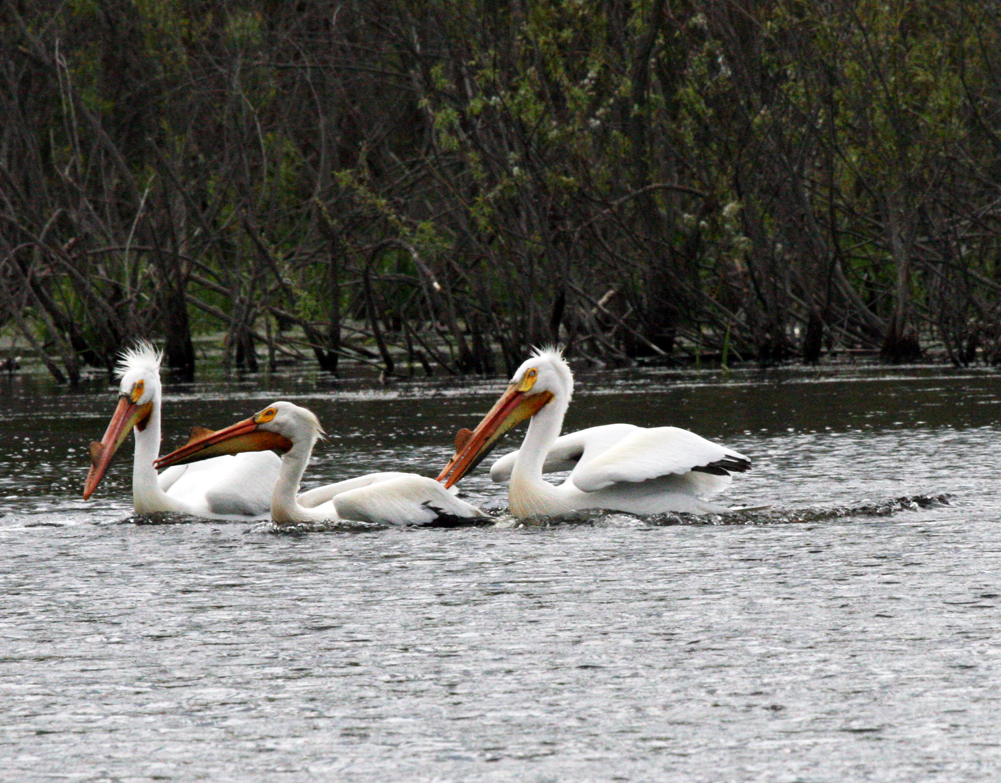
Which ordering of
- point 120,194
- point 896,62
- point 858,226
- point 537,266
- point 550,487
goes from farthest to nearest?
point 120,194
point 858,226
point 537,266
point 896,62
point 550,487

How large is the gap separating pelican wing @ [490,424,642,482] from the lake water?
20cm

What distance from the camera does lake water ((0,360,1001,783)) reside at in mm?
3770

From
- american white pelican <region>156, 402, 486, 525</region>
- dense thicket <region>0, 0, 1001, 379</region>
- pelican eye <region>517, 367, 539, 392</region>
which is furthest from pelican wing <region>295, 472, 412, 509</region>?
dense thicket <region>0, 0, 1001, 379</region>

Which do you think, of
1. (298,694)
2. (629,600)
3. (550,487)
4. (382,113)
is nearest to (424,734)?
(298,694)

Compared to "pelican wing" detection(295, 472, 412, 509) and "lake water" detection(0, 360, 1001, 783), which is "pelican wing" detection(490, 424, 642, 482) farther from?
"pelican wing" detection(295, 472, 412, 509)

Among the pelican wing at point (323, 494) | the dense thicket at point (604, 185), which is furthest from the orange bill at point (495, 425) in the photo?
the dense thicket at point (604, 185)

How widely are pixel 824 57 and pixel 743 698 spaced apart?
49.0 feet

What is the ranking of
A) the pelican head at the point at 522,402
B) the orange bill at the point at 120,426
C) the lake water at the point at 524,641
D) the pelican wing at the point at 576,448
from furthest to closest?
the orange bill at the point at 120,426 < the pelican head at the point at 522,402 < the pelican wing at the point at 576,448 < the lake water at the point at 524,641

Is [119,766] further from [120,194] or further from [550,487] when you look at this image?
[120,194]

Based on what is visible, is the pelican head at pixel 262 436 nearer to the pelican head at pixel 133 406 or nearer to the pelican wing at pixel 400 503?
the pelican wing at pixel 400 503

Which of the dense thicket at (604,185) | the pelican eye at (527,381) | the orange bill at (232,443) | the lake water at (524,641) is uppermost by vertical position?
the dense thicket at (604,185)

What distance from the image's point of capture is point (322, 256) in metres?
22.3

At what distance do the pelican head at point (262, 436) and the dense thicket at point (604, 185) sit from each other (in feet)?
32.4

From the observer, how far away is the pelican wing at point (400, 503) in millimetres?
7426
